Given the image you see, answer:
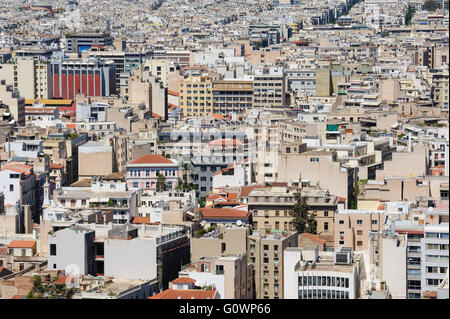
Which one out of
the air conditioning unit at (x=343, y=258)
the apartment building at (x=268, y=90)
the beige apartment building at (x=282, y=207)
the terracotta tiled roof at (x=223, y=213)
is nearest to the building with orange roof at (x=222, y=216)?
the terracotta tiled roof at (x=223, y=213)

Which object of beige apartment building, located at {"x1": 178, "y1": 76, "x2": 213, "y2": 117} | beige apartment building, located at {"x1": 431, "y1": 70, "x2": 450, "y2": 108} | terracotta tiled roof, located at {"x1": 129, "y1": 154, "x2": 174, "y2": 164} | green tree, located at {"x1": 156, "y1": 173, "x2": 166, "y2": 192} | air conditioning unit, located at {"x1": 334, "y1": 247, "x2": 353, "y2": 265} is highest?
beige apartment building, located at {"x1": 431, "y1": 70, "x2": 450, "y2": 108}

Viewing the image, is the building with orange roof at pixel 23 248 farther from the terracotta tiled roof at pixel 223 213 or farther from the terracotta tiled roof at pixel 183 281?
the terracotta tiled roof at pixel 183 281

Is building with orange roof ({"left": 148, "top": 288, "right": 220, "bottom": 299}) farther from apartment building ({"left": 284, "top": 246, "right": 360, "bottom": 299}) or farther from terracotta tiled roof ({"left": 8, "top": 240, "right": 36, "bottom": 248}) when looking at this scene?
terracotta tiled roof ({"left": 8, "top": 240, "right": 36, "bottom": 248})

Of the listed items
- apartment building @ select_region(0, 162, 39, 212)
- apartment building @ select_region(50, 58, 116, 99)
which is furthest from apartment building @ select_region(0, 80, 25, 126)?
apartment building @ select_region(0, 162, 39, 212)

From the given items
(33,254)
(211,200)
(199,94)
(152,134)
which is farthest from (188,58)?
(33,254)

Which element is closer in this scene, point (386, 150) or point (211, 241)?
point (211, 241)

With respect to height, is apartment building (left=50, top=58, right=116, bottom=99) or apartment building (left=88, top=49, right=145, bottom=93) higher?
apartment building (left=88, top=49, right=145, bottom=93)

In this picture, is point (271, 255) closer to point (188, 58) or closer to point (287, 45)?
point (188, 58)
